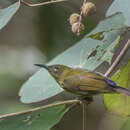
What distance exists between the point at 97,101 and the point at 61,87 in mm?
3001

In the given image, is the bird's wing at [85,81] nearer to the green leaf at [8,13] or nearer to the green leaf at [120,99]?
the green leaf at [120,99]

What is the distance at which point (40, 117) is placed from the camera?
2.50 metres

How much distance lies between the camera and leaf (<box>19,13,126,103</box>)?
248 centimetres

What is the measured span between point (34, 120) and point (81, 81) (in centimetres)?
33

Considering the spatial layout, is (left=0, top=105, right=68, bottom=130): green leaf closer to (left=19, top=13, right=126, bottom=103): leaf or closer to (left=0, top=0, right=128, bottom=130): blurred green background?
(left=19, top=13, right=126, bottom=103): leaf

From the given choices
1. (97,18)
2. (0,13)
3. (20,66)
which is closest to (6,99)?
(20,66)

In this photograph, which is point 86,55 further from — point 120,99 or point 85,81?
point 120,99

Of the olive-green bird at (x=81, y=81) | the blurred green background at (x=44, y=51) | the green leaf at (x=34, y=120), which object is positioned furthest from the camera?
the blurred green background at (x=44, y=51)

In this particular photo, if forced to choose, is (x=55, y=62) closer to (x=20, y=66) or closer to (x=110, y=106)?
(x=110, y=106)

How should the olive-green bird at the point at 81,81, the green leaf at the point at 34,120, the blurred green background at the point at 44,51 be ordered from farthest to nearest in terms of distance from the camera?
the blurred green background at the point at 44,51, the green leaf at the point at 34,120, the olive-green bird at the point at 81,81

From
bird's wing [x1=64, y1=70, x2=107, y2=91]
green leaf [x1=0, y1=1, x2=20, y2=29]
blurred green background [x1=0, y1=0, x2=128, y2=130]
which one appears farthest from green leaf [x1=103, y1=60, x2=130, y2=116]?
blurred green background [x1=0, y1=0, x2=128, y2=130]

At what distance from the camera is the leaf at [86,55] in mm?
2482

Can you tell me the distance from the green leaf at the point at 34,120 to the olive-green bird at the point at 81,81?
0.14 metres

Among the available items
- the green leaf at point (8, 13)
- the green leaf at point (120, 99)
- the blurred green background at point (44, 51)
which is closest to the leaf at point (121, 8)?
the green leaf at point (120, 99)
